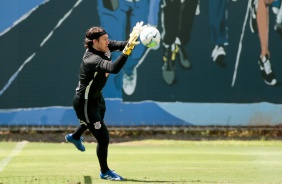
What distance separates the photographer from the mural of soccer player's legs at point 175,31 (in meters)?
19.1

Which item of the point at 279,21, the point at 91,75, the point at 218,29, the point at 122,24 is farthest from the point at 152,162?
the point at 279,21

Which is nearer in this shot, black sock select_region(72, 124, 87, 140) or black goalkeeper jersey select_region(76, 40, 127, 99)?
black goalkeeper jersey select_region(76, 40, 127, 99)

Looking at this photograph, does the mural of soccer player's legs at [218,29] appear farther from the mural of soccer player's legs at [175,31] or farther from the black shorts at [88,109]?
the black shorts at [88,109]

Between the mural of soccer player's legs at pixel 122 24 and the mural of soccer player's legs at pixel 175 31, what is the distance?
1.92 ft

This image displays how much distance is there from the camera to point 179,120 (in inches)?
757

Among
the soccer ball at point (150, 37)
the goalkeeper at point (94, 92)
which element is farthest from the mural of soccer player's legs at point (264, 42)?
the soccer ball at point (150, 37)

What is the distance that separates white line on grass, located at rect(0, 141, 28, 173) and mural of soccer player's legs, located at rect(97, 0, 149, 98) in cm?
268

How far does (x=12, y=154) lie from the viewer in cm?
1446

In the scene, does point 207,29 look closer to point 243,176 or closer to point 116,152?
point 116,152

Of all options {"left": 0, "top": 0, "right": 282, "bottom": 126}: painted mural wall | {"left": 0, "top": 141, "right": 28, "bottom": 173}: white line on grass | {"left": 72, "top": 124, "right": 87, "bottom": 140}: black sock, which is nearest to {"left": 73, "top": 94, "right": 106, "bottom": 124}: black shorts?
{"left": 72, "top": 124, "right": 87, "bottom": 140}: black sock

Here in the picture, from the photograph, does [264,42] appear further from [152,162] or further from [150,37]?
[150,37]

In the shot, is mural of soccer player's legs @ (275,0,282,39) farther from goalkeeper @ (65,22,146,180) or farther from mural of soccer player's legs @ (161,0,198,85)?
goalkeeper @ (65,22,146,180)

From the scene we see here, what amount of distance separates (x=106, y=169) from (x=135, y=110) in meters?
8.91

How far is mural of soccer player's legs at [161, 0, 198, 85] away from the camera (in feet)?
62.8
